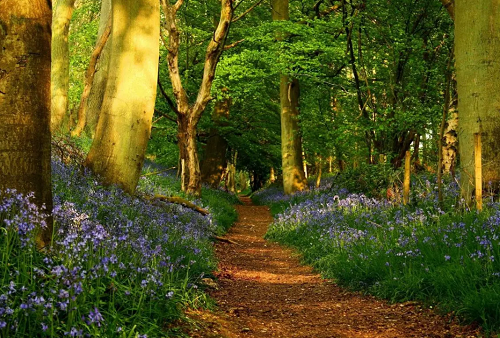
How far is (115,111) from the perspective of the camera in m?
8.51

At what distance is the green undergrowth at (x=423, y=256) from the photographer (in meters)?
4.35

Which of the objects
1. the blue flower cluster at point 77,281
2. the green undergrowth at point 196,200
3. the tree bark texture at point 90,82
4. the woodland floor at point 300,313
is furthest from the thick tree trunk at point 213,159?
the blue flower cluster at point 77,281

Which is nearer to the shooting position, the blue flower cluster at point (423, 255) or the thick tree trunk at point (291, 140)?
the blue flower cluster at point (423, 255)

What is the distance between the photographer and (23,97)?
12.9 ft

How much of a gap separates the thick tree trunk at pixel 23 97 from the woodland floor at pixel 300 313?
1.82m

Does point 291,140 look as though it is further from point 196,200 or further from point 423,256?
point 423,256

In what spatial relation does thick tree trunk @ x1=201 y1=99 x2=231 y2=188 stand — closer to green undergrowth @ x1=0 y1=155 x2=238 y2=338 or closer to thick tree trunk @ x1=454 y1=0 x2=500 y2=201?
thick tree trunk @ x1=454 y1=0 x2=500 y2=201

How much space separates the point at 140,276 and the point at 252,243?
7868 millimetres

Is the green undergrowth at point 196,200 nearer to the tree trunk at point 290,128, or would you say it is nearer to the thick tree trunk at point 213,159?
the tree trunk at point 290,128

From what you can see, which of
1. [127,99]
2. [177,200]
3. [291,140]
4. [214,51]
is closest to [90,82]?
[214,51]

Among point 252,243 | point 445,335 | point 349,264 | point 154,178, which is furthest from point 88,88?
point 445,335

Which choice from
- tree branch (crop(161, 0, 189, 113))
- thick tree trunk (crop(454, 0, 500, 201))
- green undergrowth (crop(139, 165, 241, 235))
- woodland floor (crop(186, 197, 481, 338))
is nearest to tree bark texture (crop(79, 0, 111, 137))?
tree branch (crop(161, 0, 189, 113))

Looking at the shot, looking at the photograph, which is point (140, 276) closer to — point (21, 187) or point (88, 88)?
point (21, 187)

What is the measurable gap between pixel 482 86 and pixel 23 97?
6.60 meters
